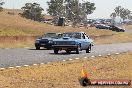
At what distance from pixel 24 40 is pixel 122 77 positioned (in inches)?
1277

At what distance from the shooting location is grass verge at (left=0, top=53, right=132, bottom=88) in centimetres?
1521

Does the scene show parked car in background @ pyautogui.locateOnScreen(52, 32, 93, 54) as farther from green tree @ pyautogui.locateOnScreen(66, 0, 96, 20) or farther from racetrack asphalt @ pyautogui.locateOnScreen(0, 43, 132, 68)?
green tree @ pyautogui.locateOnScreen(66, 0, 96, 20)

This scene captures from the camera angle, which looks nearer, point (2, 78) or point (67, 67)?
point (2, 78)

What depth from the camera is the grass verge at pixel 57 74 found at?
15211 millimetres

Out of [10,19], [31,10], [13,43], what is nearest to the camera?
[13,43]

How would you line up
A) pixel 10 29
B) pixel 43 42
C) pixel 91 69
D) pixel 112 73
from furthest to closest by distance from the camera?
pixel 10 29
pixel 43 42
pixel 91 69
pixel 112 73

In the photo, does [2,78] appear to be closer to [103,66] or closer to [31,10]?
[103,66]

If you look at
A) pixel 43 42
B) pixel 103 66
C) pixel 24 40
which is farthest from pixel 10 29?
pixel 103 66

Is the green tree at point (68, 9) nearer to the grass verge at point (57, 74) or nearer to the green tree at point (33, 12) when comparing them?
the green tree at point (33, 12)

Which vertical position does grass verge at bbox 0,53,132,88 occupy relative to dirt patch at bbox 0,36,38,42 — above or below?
above

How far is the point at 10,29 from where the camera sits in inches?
2564

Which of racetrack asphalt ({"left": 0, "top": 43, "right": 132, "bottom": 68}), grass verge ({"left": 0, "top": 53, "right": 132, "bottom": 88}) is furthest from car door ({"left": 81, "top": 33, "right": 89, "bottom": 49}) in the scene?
grass verge ({"left": 0, "top": 53, "right": 132, "bottom": 88})

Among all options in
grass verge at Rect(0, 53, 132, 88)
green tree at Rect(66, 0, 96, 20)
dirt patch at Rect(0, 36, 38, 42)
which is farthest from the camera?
green tree at Rect(66, 0, 96, 20)

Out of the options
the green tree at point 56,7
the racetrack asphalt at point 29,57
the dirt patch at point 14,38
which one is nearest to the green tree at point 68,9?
the green tree at point 56,7
